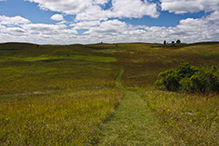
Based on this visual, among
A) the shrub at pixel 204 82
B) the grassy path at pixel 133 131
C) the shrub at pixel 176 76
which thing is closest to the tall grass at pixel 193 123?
the grassy path at pixel 133 131

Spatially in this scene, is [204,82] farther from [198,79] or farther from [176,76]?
[176,76]

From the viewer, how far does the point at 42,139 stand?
5.12 m

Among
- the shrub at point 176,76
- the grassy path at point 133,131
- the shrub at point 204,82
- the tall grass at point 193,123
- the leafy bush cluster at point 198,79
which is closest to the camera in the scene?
the tall grass at point 193,123

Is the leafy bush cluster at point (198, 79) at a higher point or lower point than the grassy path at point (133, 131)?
higher

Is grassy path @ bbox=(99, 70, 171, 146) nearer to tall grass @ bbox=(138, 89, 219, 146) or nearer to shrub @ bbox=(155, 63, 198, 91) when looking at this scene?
tall grass @ bbox=(138, 89, 219, 146)

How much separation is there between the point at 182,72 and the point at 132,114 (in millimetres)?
15087

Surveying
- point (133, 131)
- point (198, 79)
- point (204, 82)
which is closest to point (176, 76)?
point (198, 79)

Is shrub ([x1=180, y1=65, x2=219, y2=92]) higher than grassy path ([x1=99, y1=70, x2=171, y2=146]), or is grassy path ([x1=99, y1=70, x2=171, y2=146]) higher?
shrub ([x1=180, y1=65, x2=219, y2=92])

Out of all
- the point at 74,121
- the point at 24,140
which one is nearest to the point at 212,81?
the point at 74,121

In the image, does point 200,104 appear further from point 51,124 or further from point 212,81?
point 51,124

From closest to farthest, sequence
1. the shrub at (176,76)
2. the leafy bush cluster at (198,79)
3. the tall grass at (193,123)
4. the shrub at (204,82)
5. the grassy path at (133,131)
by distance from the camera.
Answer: the tall grass at (193,123) < the grassy path at (133,131) < the shrub at (204,82) < the leafy bush cluster at (198,79) < the shrub at (176,76)

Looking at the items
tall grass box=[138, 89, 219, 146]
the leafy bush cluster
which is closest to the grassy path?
tall grass box=[138, 89, 219, 146]

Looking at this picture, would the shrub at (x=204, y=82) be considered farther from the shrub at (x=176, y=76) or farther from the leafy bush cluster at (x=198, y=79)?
the shrub at (x=176, y=76)

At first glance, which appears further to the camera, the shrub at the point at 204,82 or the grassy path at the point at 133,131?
the shrub at the point at 204,82
